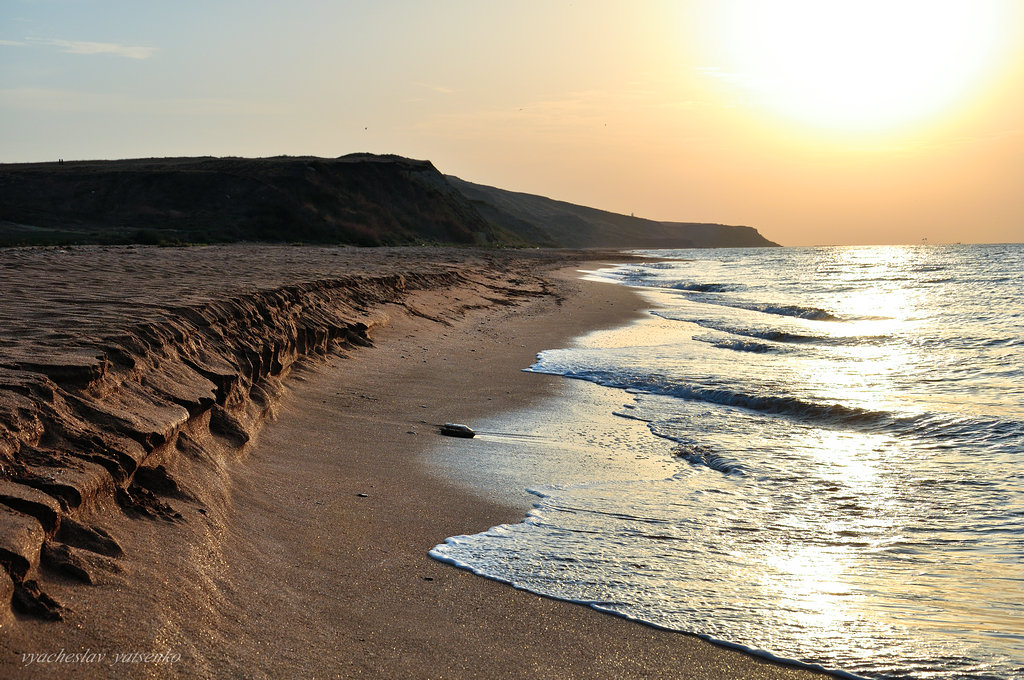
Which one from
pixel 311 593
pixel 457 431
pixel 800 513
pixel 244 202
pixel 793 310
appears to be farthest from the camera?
pixel 244 202

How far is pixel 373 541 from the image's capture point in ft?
15.0

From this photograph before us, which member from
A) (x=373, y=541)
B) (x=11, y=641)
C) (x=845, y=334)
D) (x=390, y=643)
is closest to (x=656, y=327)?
(x=845, y=334)

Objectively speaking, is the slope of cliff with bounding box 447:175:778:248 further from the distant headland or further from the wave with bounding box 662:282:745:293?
the wave with bounding box 662:282:745:293

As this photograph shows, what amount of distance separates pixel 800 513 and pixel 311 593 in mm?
3285

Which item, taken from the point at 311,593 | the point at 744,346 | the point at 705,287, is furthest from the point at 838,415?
the point at 705,287

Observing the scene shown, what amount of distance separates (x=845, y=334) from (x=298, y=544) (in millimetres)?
14189

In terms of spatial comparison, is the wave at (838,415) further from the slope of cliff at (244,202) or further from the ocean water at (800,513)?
Answer: the slope of cliff at (244,202)

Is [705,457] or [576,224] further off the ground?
[576,224]

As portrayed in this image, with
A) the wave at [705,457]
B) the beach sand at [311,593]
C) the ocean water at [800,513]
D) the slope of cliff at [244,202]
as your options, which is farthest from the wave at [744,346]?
the slope of cliff at [244,202]

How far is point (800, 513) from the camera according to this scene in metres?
5.41

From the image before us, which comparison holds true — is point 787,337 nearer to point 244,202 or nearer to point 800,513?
point 800,513

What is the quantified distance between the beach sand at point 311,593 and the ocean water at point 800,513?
0.89ft

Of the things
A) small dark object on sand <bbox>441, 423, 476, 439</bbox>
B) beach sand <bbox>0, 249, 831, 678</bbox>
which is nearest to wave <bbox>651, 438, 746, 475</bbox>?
small dark object on sand <bbox>441, 423, 476, 439</bbox>

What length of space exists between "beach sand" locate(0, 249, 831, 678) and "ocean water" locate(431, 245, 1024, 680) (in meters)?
0.27
